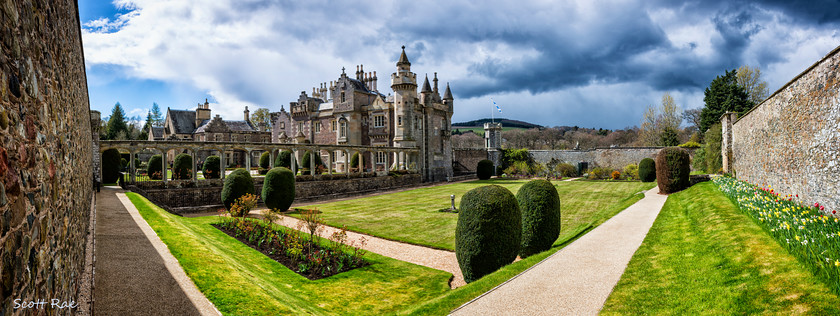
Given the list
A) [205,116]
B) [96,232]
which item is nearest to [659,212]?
[96,232]

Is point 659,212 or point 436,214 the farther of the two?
point 436,214

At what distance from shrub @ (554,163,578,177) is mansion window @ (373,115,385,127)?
19.3 metres

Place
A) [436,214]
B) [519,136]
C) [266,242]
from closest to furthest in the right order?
Answer: [266,242]
[436,214]
[519,136]

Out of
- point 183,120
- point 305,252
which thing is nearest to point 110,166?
point 305,252

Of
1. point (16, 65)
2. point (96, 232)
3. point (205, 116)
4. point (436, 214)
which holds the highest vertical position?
point (205, 116)

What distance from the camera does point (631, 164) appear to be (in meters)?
39.6

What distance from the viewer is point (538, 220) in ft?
32.5

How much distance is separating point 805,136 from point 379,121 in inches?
1321

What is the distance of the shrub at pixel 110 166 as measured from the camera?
74.8 feet

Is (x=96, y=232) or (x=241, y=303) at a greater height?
(x=96, y=232)

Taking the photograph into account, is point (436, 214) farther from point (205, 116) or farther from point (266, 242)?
point (205, 116)

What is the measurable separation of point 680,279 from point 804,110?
5922mm

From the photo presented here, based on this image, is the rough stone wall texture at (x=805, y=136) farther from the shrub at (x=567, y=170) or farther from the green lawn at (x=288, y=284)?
the shrub at (x=567, y=170)

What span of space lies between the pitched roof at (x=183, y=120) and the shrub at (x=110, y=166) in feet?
88.5
